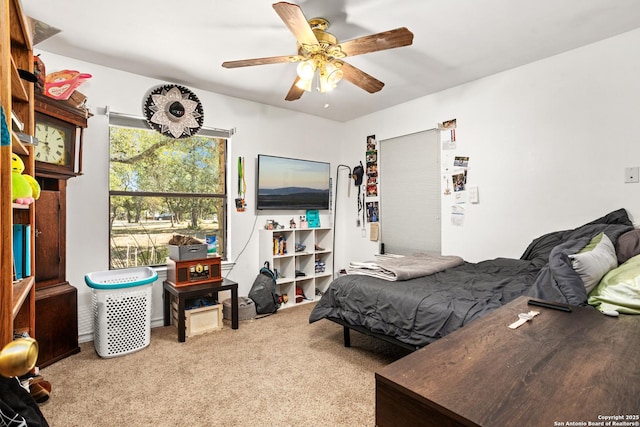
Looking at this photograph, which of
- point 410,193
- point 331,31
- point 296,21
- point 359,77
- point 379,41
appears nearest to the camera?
point 296,21

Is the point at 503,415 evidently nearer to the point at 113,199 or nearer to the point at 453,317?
the point at 453,317

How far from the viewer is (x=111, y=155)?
3090 millimetres

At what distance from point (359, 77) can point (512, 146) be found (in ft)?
5.45

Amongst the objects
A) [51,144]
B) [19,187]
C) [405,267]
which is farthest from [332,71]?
[51,144]

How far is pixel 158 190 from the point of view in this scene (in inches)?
131

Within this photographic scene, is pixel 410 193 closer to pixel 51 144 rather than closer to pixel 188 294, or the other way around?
pixel 188 294

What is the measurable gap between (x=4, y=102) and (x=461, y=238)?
3.52 meters

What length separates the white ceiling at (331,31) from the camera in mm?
2123

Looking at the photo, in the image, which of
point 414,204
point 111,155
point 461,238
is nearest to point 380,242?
point 414,204

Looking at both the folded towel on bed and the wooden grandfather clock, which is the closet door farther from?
the wooden grandfather clock

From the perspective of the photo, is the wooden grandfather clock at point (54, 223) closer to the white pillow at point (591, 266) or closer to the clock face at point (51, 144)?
the clock face at point (51, 144)

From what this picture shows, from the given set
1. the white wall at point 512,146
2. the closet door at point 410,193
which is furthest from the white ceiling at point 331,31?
the closet door at point 410,193

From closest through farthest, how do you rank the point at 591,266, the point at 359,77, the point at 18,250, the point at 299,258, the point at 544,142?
1. the point at 18,250
2. the point at 591,266
3. the point at 359,77
4. the point at 544,142
5. the point at 299,258

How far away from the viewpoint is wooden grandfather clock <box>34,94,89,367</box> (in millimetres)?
2324
